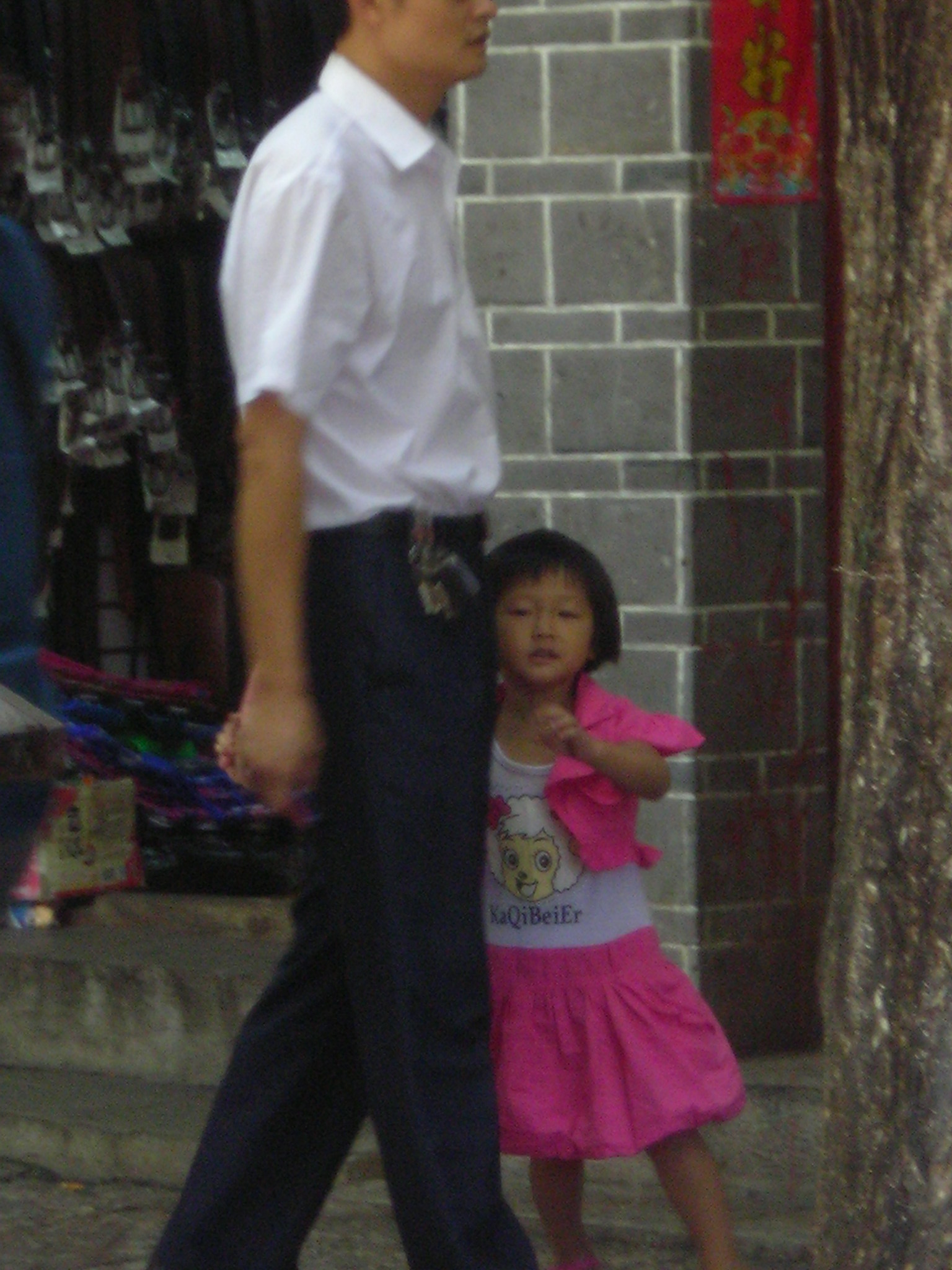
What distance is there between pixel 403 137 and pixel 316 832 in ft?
2.98

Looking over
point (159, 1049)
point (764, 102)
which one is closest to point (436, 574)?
point (764, 102)

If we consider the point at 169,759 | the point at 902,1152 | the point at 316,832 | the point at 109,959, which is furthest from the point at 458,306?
the point at 169,759

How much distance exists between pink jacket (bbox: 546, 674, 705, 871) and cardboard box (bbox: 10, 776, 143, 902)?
2291mm

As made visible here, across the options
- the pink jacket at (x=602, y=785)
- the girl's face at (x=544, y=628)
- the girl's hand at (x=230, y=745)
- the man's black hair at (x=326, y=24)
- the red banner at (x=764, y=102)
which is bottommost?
the pink jacket at (x=602, y=785)

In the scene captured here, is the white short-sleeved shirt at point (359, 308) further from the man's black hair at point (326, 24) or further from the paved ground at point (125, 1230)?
the man's black hair at point (326, 24)

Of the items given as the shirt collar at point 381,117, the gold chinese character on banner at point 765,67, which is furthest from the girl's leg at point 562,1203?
the gold chinese character on banner at point 765,67

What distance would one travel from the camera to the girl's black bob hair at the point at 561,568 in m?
3.79

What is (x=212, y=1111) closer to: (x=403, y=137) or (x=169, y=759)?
(x=403, y=137)

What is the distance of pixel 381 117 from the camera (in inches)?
125

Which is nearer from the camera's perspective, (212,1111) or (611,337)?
(212,1111)

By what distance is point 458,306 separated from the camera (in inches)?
128

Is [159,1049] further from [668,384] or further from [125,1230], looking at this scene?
[668,384]

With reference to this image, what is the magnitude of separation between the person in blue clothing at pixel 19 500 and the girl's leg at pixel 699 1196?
1.44 metres

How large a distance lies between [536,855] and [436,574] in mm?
746
